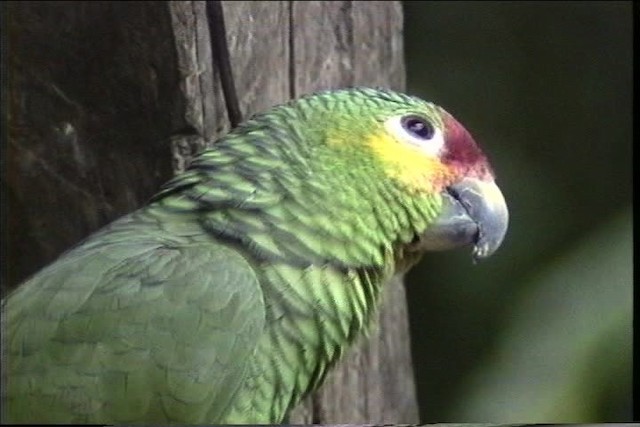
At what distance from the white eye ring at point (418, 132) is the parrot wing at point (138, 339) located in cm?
19

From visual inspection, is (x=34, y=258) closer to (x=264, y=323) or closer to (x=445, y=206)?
(x=264, y=323)

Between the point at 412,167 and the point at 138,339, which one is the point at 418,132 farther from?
the point at 138,339

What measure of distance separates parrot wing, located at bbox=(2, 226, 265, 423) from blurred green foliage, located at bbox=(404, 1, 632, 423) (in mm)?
240

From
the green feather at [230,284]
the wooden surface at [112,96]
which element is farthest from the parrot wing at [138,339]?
the wooden surface at [112,96]

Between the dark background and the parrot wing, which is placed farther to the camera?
the dark background

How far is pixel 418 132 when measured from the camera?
34.5 inches

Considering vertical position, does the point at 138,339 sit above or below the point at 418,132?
below

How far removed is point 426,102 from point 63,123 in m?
0.36

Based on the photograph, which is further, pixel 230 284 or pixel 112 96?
pixel 112 96

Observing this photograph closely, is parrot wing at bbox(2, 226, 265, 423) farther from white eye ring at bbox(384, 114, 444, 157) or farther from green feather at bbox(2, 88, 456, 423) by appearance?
white eye ring at bbox(384, 114, 444, 157)

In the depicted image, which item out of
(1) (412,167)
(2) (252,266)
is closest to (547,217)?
(1) (412,167)

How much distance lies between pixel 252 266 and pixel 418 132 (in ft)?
0.65

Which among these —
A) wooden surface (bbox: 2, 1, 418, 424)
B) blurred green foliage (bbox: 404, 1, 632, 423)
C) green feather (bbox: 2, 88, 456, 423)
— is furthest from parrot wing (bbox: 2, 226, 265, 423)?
blurred green foliage (bbox: 404, 1, 632, 423)

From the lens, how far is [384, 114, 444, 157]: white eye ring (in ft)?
2.86
